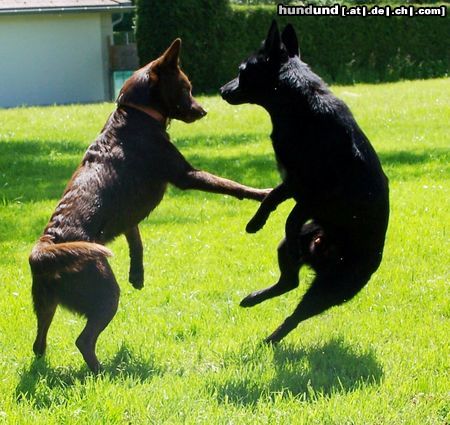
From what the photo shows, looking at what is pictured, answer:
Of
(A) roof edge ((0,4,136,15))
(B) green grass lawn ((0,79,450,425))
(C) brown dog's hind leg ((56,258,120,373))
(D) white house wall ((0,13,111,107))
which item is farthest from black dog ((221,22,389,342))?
(D) white house wall ((0,13,111,107))

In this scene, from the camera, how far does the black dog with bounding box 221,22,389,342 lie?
15.2 feet

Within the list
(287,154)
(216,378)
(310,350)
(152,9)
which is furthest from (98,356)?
(152,9)

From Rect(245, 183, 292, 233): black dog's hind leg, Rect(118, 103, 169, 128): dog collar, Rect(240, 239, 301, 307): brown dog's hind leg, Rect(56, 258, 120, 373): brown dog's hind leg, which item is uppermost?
Rect(118, 103, 169, 128): dog collar

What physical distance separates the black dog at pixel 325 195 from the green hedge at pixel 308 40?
18.3 meters

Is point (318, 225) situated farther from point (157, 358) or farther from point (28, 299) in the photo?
point (28, 299)

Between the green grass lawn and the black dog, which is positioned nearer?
the green grass lawn

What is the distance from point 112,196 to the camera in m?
4.67

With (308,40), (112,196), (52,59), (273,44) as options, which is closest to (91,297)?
(112,196)

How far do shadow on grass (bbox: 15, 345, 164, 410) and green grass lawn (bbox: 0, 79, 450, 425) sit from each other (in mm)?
11

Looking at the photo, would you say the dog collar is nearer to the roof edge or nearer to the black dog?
the black dog

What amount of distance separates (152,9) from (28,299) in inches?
709

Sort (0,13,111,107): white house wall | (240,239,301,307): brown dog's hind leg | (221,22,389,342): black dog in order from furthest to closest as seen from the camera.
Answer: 1. (0,13,111,107): white house wall
2. (240,239,301,307): brown dog's hind leg
3. (221,22,389,342): black dog

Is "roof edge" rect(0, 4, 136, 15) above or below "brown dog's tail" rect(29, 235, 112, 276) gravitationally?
below

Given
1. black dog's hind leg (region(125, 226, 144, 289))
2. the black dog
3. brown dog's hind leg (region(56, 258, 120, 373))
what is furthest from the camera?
black dog's hind leg (region(125, 226, 144, 289))
